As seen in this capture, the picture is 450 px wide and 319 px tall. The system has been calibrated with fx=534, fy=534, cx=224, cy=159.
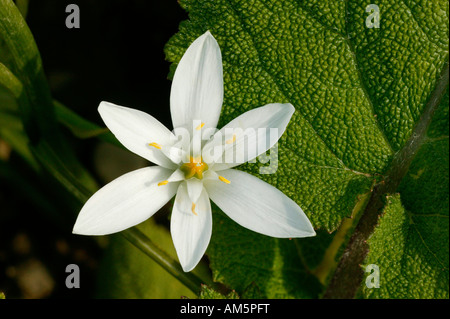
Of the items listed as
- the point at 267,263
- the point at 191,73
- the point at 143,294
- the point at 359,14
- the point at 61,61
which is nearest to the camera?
the point at 191,73

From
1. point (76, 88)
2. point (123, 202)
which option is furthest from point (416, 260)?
point (76, 88)

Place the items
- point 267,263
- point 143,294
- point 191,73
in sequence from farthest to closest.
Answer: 1. point 143,294
2. point 267,263
3. point 191,73

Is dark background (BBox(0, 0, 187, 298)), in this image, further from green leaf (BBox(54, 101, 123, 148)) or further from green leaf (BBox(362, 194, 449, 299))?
green leaf (BBox(362, 194, 449, 299))

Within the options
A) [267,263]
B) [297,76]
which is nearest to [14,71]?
[297,76]

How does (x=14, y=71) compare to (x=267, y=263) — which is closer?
(x=14, y=71)

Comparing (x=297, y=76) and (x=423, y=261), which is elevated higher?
(x=297, y=76)

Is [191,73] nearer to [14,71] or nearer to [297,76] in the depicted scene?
[297,76]

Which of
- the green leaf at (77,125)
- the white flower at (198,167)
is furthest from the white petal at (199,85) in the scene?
the green leaf at (77,125)
